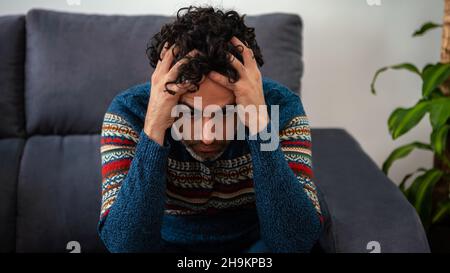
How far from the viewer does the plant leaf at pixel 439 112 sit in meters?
1.48

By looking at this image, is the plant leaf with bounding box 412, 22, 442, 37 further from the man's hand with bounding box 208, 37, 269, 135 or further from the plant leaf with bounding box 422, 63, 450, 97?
the man's hand with bounding box 208, 37, 269, 135

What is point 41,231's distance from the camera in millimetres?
1448

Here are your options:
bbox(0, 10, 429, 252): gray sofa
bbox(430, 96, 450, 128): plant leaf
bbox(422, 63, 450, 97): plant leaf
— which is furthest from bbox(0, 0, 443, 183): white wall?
bbox(430, 96, 450, 128): plant leaf

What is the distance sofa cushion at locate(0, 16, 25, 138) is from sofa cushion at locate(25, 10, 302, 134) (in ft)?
0.08

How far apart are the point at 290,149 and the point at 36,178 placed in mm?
756

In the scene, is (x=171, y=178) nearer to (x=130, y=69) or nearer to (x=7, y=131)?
(x=130, y=69)

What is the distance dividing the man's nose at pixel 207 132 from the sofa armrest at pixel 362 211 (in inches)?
14.5

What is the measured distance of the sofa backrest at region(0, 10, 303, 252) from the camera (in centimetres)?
147

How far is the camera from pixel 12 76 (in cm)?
160

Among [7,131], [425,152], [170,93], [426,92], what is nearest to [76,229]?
[7,131]

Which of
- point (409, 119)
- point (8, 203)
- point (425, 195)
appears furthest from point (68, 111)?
point (425, 195)

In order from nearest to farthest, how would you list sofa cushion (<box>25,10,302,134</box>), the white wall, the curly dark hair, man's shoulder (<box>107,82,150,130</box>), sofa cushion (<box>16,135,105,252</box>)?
the curly dark hair → man's shoulder (<box>107,82,150,130</box>) → sofa cushion (<box>16,135,105,252</box>) → sofa cushion (<box>25,10,302,134</box>) → the white wall

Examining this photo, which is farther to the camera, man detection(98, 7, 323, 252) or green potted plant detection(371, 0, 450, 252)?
green potted plant detection(371, 0, 450, 252)

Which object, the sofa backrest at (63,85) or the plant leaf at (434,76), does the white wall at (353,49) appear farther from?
the plant leaf at (434,76)
